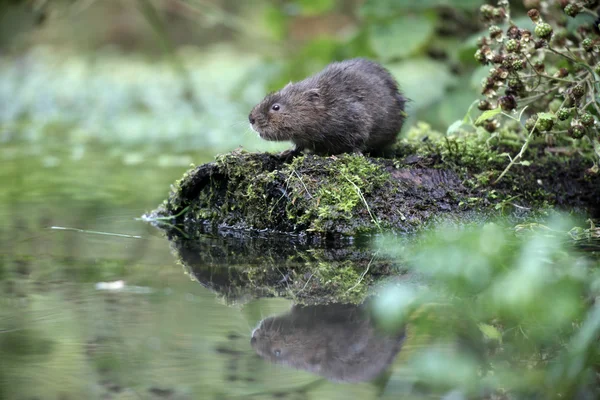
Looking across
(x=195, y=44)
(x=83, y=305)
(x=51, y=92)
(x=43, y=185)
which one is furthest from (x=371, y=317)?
(x=195, y=44)

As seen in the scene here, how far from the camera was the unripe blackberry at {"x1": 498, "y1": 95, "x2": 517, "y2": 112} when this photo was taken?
193 inches

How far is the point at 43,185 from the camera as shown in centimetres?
724

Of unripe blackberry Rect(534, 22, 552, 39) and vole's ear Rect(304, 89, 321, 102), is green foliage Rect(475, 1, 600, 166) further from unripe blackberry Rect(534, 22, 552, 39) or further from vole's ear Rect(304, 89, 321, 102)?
vole's ear Rect(304, 89, 321, 102)

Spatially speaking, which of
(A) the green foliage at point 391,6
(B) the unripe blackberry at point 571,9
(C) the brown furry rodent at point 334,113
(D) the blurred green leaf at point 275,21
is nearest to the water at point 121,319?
(C) the brown furry rodent at point 334,113

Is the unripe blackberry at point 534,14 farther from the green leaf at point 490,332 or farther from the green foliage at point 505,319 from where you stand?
the green leaf at point 490,332

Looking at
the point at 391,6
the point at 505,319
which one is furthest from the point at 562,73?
the point at 391,6

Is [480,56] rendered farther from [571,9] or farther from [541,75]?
[571,9]

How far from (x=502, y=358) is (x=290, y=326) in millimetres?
920

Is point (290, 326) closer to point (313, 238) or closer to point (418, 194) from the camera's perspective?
point (313, 238)

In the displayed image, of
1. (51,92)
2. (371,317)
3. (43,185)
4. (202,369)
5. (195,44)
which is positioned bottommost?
(195,44)

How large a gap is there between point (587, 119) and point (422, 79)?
6123 millimetres

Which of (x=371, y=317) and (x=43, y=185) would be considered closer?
(x=371, y=317)

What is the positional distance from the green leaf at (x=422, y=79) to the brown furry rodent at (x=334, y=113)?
315 centimetres

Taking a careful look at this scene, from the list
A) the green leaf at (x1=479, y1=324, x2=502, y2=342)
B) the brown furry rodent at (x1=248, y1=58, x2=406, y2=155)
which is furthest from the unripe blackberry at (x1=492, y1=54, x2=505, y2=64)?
the green leaf at (x1=479, y1=324, x2=502, y2=342)
